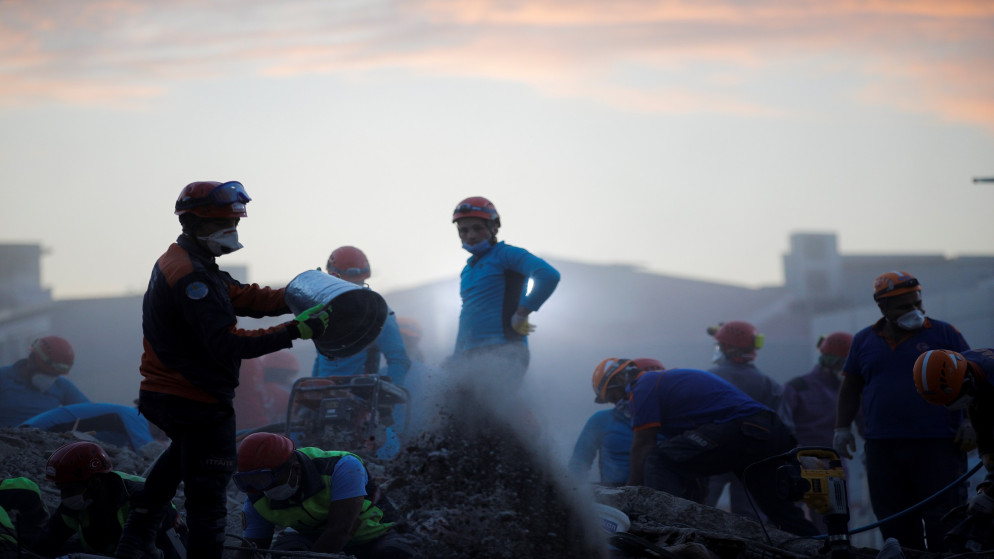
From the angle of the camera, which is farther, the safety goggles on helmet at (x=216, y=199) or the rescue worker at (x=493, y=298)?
the rescue worker at (x=493, y=298)

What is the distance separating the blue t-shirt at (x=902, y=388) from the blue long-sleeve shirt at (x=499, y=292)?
2.42 m

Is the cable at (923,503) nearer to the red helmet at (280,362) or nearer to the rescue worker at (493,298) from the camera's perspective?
the rescue worker at (493,298)

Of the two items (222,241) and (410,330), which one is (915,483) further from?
(410,330)

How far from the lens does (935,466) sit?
6.98m

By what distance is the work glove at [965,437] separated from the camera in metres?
6.90

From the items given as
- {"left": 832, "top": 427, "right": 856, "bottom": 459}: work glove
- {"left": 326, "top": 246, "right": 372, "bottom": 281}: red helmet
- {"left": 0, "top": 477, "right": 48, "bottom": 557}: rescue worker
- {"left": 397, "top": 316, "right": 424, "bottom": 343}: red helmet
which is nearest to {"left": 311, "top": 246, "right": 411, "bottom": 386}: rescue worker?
{"left": 326, "top": 246, "right": 372, "bottom": 281}: red helmet

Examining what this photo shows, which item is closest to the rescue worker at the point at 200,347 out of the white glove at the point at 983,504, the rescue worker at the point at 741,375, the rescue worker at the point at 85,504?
the rescue worker at the point at 85,504

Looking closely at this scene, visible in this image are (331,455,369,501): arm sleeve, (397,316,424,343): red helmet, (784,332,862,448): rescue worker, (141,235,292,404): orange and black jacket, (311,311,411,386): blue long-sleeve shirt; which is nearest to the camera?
(141,235,292,404): orange and black jacket

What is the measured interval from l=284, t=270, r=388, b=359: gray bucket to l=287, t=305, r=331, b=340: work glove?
16 cm

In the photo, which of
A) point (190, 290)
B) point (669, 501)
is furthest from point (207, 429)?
point (669, 501)

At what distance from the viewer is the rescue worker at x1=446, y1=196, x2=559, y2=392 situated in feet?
24.1

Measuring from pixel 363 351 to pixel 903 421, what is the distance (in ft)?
15.1

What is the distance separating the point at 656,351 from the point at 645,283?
908 cm

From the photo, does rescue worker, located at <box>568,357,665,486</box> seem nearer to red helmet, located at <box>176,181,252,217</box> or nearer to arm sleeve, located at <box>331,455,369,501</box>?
arm sleeve, located at <box>331,455,369,501</box>
